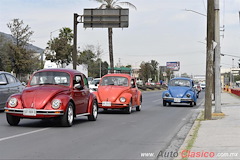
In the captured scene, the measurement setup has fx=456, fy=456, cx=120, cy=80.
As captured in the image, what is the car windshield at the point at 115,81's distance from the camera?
808 inches

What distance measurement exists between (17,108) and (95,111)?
154 inches

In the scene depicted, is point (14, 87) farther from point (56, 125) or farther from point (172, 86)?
point (172, 86)

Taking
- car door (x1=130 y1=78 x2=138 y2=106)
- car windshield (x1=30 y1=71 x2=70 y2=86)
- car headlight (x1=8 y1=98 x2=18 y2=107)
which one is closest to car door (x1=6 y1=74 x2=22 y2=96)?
car door (x1=130 y1=78 x2=138 y2=106)

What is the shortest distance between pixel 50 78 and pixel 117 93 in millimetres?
5900

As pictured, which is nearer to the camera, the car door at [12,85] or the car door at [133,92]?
the car door at [12,85]

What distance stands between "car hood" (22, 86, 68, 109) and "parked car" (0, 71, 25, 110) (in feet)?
18.3

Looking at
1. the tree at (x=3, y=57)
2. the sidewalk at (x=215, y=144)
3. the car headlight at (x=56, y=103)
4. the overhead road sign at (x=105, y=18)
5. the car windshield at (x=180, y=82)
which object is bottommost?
the sidewalk at (x=215, y=144)

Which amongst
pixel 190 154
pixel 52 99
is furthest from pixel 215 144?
pixel 52 99

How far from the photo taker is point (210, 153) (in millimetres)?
8695

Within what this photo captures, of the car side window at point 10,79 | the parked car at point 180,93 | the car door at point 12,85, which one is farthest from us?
the parked car at point 180,93

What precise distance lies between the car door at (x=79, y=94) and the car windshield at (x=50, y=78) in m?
0.34

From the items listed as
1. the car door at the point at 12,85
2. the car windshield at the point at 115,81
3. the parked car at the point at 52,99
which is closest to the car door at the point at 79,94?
the parked car at the point at 52,99

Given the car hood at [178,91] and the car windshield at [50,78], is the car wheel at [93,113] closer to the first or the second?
the car windshield at [50,78]

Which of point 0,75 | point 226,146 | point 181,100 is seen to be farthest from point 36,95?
point 181,100
